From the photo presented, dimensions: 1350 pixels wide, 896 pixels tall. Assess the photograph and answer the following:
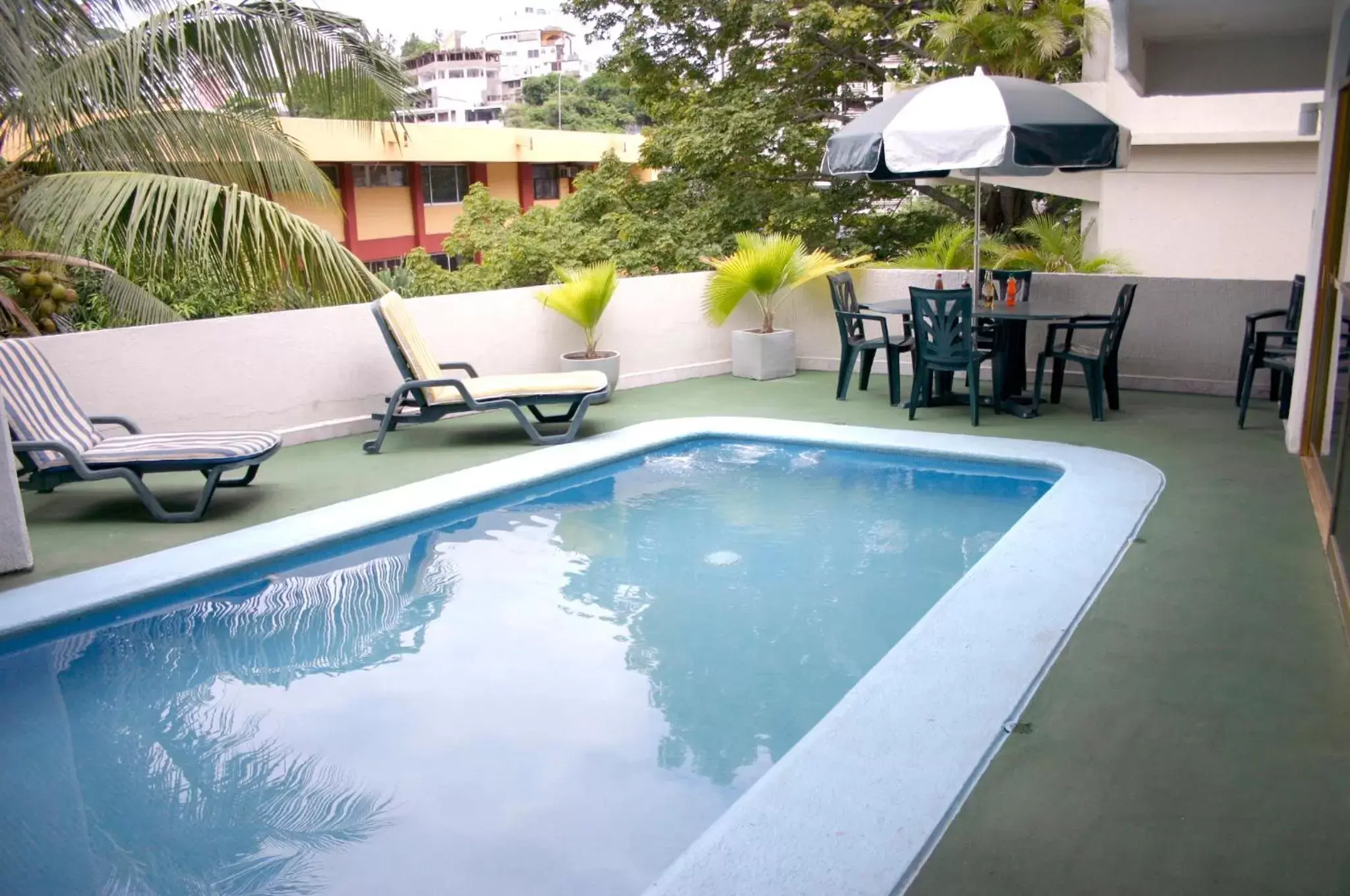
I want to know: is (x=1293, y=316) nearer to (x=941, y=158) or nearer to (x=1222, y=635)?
(x=941, y=158)

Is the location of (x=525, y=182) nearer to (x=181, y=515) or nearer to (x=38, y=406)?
(x=38, y=406)

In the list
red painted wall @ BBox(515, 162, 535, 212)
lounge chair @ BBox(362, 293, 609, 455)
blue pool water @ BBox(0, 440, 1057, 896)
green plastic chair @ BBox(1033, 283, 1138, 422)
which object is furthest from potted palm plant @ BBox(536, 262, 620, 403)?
red painted wall @ BBox(515, 162, 535, 212)

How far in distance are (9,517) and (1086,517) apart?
19.3 feet

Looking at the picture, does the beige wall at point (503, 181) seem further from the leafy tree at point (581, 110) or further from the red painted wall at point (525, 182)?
the leafy tree at point (581, 110)

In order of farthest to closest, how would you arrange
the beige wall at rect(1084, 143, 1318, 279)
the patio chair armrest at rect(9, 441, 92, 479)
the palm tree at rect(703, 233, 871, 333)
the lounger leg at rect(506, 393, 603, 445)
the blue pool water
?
the beige wall at rect(1084, 143, 1318, 279)
the palm tree at rect(703, 233, 871, 333)
the lounger leg at rect(506, 393, 603, 445)
the patio chair armrest at rect(9, 441, 92, 479)
the blue pool water

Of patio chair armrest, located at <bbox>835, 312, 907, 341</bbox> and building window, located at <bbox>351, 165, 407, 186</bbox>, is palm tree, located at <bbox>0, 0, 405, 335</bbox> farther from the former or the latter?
building window, located at <bbox>351, 165, 407, 186</bbox>

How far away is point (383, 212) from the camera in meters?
33.3

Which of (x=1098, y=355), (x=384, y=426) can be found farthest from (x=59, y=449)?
(x=1098, y=355)

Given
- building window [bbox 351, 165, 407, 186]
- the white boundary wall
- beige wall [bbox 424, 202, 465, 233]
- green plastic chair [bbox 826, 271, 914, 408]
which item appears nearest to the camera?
the white boundary wall

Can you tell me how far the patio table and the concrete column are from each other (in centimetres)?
645

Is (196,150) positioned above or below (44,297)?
above

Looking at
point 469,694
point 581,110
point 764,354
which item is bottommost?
point 469,694

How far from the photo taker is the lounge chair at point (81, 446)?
22.1ft

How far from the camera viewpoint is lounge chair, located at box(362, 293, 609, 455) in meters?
8.45
